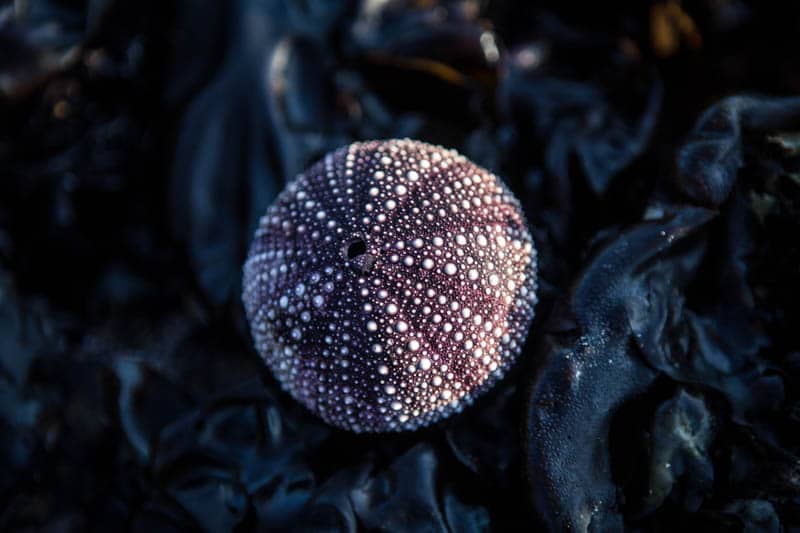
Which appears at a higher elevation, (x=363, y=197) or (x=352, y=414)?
(x=363, y=197)

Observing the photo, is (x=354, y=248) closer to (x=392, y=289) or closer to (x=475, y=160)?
(x=392, y=289)

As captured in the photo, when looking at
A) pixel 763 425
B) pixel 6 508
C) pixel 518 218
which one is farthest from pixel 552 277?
pixel 6 508

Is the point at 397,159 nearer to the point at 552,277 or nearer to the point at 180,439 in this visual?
the point at 552,277

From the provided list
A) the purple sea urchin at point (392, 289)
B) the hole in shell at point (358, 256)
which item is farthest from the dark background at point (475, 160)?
the hole in shell at point (358, 256)

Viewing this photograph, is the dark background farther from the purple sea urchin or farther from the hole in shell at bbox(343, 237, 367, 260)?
the hole in shell at bbox(343, 237, 367, 260)

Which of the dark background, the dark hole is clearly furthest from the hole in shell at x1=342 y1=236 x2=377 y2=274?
the dark background

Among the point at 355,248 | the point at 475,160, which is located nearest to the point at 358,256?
the point at 355,248

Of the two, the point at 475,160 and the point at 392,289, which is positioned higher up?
the point at 392,289
